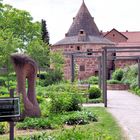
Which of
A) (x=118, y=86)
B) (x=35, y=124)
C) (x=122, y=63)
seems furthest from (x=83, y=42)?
(x=35, y=124)

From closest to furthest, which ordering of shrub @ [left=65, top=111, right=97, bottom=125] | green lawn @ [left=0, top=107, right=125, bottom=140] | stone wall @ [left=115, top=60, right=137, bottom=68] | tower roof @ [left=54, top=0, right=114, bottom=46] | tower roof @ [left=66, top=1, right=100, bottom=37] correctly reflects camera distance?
1. green lawn @ [left=0, top=107, right=125, bottom=140]
2. shrub @ [left=65, top=111, right=97, bottom=125]
3. stone wall @ [left=115, top=60, right=137, bottom=68]
4. tower roof @ [left=54, top=0, right=114, bottom=46]
5. tower roof @ [left=66, top=1, right=100, bottom=37]

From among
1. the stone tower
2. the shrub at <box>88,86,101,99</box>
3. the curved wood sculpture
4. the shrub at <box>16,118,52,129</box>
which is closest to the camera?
the shrub at <box>16,118,52,129</box>

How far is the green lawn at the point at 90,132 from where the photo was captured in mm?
8469

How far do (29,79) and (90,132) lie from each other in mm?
5723

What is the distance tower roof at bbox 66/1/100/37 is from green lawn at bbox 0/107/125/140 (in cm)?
4652

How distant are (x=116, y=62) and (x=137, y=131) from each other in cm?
4583

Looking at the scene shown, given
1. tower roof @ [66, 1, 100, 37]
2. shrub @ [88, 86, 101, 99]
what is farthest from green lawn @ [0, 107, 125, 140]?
tower roof @ [66, 1, 100, 37]

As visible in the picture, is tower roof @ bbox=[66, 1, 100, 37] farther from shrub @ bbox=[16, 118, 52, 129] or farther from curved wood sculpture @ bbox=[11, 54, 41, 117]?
shrub @ bbox=[16, 118, 52, 129]

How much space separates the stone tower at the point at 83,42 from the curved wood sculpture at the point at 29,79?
127ft

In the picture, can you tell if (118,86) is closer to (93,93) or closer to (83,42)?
(93,93)

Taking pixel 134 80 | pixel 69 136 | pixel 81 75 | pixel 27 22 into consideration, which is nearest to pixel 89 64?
pixel 81 75

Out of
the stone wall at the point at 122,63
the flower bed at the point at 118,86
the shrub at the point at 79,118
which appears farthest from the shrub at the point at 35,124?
the stone wall at the point at 122,63

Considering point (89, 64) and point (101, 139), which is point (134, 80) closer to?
point (89, 64)

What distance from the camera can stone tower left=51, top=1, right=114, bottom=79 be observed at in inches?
2272
